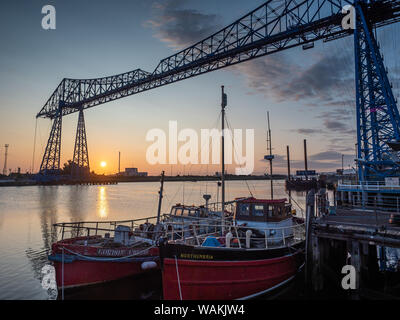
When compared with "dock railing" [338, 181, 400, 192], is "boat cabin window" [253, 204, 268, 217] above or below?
below

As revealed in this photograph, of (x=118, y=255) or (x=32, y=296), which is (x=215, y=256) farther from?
(x=32, y=296)

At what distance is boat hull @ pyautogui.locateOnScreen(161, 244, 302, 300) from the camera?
378 inches

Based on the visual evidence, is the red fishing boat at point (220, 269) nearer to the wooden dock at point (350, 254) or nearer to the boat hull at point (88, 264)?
the wooden dock at point (350, 254)

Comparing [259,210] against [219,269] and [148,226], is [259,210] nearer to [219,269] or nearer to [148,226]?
[219,269]

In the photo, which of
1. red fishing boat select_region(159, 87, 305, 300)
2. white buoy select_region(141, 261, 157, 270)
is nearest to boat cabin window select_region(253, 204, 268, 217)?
red fishing boat select_region(159, 87, 305, 300)

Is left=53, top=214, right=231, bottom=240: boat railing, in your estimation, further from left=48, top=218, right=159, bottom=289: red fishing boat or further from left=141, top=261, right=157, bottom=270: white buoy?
left=141, top=261, right=157, bottom=270: white buoy

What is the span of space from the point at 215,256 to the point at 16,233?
2519cm

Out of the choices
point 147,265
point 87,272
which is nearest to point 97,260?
point 87,272

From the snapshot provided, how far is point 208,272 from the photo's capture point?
9.66 m

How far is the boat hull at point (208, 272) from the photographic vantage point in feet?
31.5

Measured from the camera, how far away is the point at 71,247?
12.1 metres

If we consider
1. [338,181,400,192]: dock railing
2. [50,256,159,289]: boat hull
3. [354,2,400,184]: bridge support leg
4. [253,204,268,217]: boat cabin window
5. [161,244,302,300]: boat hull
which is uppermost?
[354,2,400,184]: bridge support leg

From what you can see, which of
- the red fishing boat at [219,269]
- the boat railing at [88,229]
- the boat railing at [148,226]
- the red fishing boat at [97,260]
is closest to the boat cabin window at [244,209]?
the boat railing at [148,226]

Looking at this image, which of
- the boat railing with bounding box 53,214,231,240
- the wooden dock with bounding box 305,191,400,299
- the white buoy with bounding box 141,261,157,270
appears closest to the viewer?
the wooden dock with bounding box 305,191,400,299
